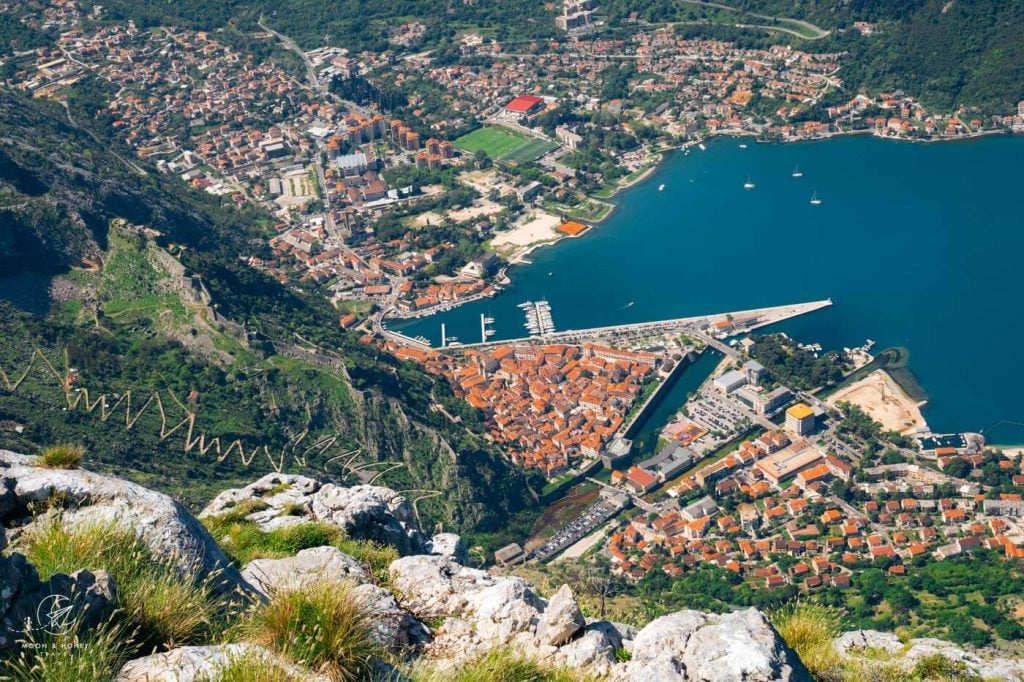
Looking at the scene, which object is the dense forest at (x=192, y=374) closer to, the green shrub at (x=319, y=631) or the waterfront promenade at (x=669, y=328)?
the waterfront promenade at (x=669, y=328)

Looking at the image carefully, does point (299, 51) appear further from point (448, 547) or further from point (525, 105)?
point (448, 547)

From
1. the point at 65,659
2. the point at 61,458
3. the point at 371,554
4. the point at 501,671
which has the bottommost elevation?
the point at 371,554

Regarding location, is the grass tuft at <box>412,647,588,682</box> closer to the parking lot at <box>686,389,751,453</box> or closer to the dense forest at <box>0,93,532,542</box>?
the dense forest at <box>0,93,532,542</box>

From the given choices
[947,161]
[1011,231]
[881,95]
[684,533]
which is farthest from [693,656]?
[881,95]

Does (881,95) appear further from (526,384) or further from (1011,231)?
(526,384)

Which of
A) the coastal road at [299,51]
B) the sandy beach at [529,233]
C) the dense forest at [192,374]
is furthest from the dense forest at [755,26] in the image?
the dense forest at [192,374]

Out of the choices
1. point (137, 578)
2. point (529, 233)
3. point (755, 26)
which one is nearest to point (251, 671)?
point (137, 578)
